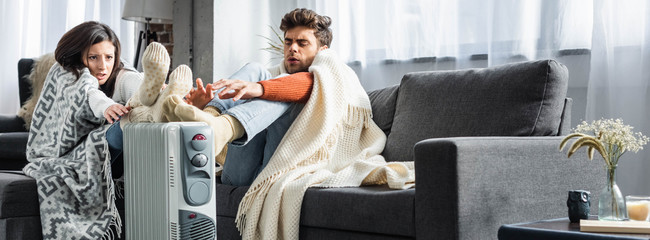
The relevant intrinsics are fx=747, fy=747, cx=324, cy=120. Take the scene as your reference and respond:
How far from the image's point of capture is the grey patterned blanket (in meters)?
2.53

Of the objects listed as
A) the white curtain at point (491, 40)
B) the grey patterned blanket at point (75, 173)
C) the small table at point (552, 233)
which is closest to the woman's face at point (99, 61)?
the grey patterned blanket at point (75, 173)

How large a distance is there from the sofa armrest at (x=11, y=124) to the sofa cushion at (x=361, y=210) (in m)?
2.38

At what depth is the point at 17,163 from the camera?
3.75m

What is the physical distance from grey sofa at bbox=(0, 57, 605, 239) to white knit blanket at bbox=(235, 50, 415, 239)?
66 millimetres

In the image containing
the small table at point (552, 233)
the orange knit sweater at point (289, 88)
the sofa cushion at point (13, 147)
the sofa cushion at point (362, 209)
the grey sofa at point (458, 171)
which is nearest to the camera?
the small table at point (552, 233)

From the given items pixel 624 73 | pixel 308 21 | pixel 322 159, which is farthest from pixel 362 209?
pixel 624 73

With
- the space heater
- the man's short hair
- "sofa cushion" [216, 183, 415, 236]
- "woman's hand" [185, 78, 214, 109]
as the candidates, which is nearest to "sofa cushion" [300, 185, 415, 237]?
"sofa cushion" [216, 183, 415, 236]

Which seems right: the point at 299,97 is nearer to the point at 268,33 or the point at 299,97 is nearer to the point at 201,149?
the point at 201,149

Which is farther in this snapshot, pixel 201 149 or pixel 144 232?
pixel 144 232

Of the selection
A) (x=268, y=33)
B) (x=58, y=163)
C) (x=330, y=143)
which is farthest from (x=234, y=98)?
(x=268, y=33)

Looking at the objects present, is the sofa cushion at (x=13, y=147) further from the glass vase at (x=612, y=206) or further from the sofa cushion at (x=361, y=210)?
the glass vase at (x=612, y=206)

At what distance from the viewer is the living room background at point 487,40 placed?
9.21ft

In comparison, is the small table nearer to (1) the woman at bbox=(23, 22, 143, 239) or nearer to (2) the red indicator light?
(2) the red indicator light

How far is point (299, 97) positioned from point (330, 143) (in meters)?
0.20
